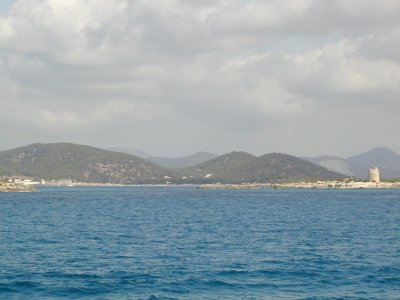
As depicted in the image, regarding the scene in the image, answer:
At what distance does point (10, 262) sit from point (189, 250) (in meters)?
17.3

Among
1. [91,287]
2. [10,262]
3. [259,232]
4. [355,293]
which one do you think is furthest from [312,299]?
[259,232]

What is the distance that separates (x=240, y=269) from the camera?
4800cm

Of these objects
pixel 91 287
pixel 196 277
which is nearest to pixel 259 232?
pixel 196 277

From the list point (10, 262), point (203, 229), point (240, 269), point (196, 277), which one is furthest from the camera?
point (203, 229)

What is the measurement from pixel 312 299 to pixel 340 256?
18469 mm

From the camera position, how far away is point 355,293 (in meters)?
39.7

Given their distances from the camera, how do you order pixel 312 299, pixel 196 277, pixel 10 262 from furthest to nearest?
1. pixel 10 262
2. pixel 196 277
3. pixel 312 299

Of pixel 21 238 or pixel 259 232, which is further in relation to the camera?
pixel 259 232

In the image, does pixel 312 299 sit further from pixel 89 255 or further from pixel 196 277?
pixel 89 255

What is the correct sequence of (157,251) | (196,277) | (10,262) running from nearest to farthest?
(196,277)
(10,262)
(157,251)

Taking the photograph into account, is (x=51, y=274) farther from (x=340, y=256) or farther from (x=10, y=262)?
(x=340, y=256)

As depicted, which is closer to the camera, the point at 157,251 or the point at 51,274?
the point at 51,274

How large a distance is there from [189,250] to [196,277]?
49.1 ft

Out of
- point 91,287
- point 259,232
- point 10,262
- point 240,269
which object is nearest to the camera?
point 91,287
